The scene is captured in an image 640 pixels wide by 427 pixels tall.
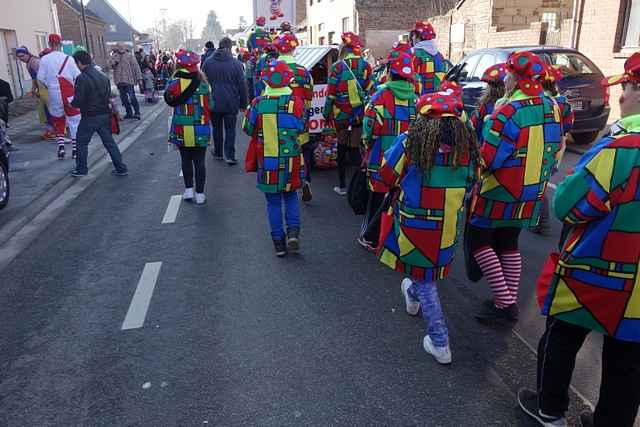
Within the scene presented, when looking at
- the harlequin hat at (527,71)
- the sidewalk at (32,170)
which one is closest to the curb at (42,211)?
the sidewalk at (32,170)

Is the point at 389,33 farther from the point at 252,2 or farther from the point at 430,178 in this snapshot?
the point at 430,178

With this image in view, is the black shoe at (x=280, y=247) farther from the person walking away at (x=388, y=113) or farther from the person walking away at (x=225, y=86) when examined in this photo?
the person walking away at (x=225, y=86)

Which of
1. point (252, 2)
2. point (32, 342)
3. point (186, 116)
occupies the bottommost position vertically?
point (32, 342)

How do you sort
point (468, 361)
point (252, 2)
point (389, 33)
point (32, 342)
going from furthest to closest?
point (389, 33), point (252, 2), point (32, 342), point (468, 361)

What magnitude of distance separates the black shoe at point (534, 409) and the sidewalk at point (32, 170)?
5.59 m

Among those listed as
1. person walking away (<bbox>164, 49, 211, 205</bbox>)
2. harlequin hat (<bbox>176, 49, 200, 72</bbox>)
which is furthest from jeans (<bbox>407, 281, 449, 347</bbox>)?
harlequin hat (<bbox>176, 49, 200, 72</bbox>)

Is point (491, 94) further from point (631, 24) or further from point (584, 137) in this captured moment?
point (631, 24)

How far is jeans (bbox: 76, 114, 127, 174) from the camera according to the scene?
8.44 m

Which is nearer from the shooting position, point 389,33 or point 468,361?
point 468,361

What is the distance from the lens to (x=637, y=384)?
93.7 inches

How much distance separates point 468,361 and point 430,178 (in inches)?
50.2

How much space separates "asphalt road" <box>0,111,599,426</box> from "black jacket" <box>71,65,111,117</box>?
2909mm

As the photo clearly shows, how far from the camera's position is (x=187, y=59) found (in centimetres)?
644

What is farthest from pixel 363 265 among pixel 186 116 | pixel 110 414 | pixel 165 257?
pixel 186 116
